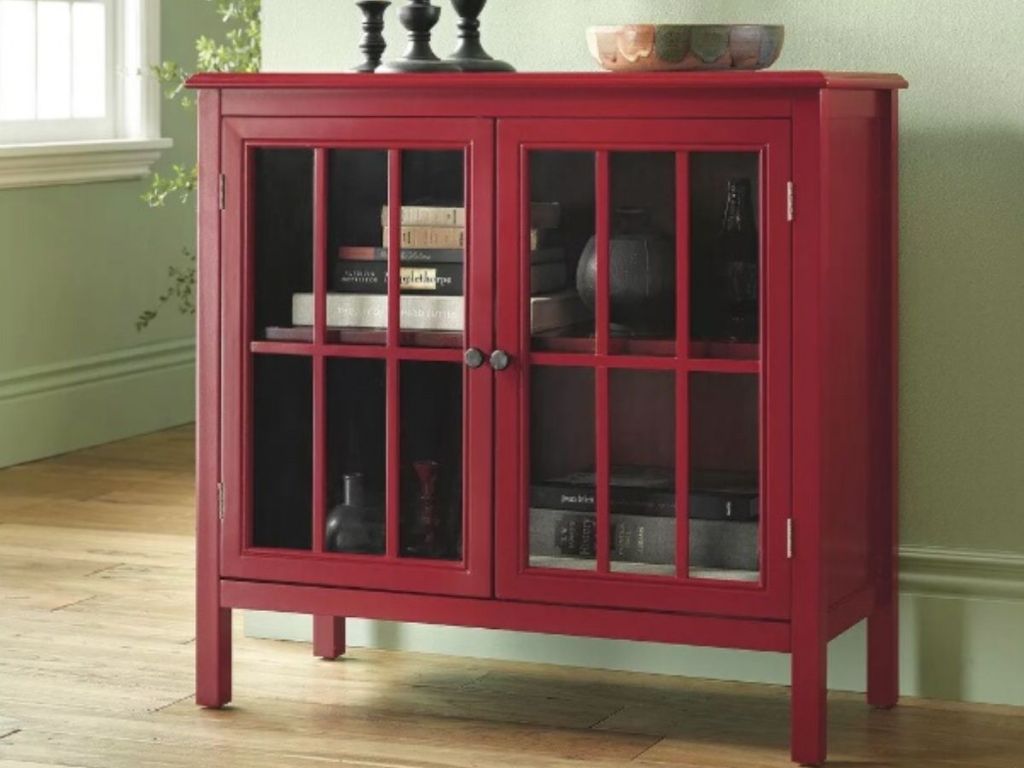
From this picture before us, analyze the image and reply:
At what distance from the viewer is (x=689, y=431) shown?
2559mm

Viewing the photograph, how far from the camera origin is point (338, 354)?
273 centimetres

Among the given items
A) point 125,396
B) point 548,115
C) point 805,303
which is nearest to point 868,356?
point 805,303

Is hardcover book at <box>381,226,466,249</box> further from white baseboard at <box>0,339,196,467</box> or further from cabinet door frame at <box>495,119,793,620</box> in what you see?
white baseboard at <box>0,339,196,467</box>

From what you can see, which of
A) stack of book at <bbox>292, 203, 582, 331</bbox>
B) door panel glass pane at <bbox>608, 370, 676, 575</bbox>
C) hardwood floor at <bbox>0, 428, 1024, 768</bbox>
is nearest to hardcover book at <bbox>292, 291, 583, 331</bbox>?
stack of book at <bbox>292, 203, 582, 331</bbox>

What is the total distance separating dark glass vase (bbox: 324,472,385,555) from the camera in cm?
274

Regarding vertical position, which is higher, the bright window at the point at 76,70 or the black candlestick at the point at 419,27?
the bright window at the point at 76,70

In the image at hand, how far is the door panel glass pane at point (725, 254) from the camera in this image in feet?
8.25

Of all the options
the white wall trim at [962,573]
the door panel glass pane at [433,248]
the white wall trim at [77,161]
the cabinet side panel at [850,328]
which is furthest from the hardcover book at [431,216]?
the white wall trim at [77,161]

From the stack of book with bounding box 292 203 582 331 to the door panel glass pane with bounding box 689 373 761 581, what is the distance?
0.22 meters

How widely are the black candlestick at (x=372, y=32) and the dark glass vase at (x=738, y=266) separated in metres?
0.63

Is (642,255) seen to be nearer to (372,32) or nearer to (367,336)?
(367,336)

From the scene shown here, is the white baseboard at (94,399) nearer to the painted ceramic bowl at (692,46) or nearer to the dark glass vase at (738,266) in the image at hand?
the painted ceramic bowl at (692,46)

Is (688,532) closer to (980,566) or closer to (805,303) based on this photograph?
(805,303)

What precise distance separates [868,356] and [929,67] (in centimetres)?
43
